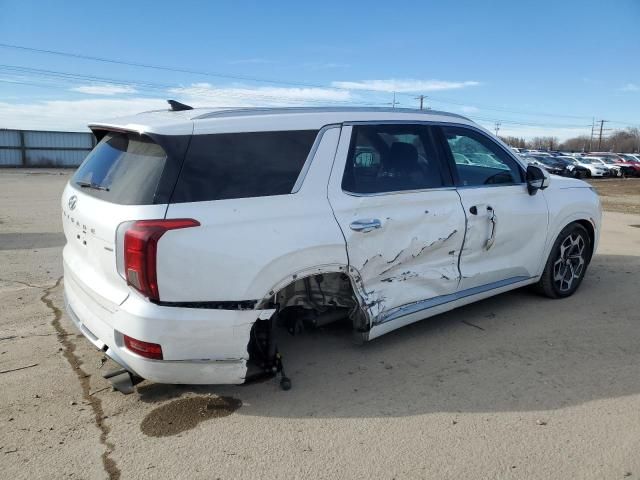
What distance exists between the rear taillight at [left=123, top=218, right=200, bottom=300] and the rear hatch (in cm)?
6

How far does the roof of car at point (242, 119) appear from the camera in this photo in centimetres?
297

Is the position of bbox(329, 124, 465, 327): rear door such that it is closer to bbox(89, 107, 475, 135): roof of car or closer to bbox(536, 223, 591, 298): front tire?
bbox(89, 107, 475, 135): roof of car

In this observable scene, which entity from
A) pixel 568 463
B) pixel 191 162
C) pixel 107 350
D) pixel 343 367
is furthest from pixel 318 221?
pixel 568 463

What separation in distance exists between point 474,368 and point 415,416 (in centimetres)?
81

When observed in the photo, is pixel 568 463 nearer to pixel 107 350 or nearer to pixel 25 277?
pixel 107 350

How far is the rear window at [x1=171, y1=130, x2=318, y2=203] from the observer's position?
2.89 metres

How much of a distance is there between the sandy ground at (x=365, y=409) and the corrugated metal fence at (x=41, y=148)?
32.8 metres

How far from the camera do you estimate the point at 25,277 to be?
571cm

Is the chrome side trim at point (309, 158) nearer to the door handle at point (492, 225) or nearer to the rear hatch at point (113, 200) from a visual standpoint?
the rear hatch at point (113, 200)

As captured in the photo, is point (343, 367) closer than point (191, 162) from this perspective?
No

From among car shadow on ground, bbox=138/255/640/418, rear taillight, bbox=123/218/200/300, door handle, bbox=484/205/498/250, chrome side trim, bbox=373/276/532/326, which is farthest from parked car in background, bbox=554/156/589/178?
rear taillight, bbox=123/218/200/300

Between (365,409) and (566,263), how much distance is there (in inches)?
121

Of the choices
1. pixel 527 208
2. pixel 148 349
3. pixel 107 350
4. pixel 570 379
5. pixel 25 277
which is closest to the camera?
pixel 148 349

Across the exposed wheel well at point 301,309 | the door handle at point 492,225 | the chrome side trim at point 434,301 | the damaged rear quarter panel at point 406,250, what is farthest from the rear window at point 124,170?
the door handle at point 492,225
